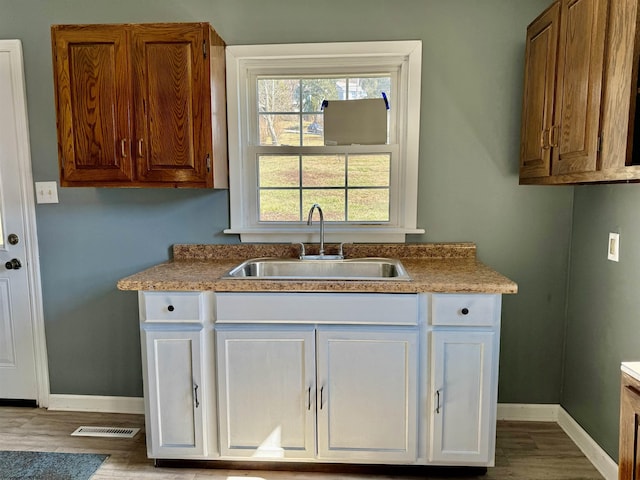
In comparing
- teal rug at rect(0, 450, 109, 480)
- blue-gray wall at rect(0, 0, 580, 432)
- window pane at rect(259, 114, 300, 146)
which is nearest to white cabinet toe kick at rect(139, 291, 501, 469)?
teal rug at rect(0, 450, 109, 480)

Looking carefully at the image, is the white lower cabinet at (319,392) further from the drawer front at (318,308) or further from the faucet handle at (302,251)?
the faucet handle at (302,251)

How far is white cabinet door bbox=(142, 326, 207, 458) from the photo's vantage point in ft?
6.07

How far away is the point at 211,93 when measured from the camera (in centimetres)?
198

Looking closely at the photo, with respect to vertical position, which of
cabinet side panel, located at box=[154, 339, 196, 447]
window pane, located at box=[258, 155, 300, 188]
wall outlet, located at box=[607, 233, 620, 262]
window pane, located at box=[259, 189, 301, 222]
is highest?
window pane, located at box=[258, 155, 300, 188]

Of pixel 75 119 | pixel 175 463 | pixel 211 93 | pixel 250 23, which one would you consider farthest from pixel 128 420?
pixel 250 23

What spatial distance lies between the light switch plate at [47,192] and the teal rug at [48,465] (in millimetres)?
1342

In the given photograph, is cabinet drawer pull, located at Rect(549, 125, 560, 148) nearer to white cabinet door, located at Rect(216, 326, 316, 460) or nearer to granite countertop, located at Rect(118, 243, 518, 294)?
granite countertop, located at Rect(118, 243, 518, 294)

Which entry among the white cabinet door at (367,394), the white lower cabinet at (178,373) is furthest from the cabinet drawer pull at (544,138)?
the white lower cabinet at (178,373)

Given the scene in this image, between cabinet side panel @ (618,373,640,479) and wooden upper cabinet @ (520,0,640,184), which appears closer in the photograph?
cabinet side panel @ (618,373,640,479)

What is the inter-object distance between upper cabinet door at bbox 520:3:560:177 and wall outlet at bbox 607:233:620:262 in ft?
1.38

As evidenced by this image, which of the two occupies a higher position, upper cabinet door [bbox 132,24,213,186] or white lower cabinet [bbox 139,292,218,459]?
upper cabinet door [bbox 132,24,213,186]

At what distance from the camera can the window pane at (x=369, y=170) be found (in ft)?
7.69

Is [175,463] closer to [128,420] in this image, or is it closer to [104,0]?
[128,420]

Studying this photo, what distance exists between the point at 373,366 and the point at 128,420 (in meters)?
1.56
